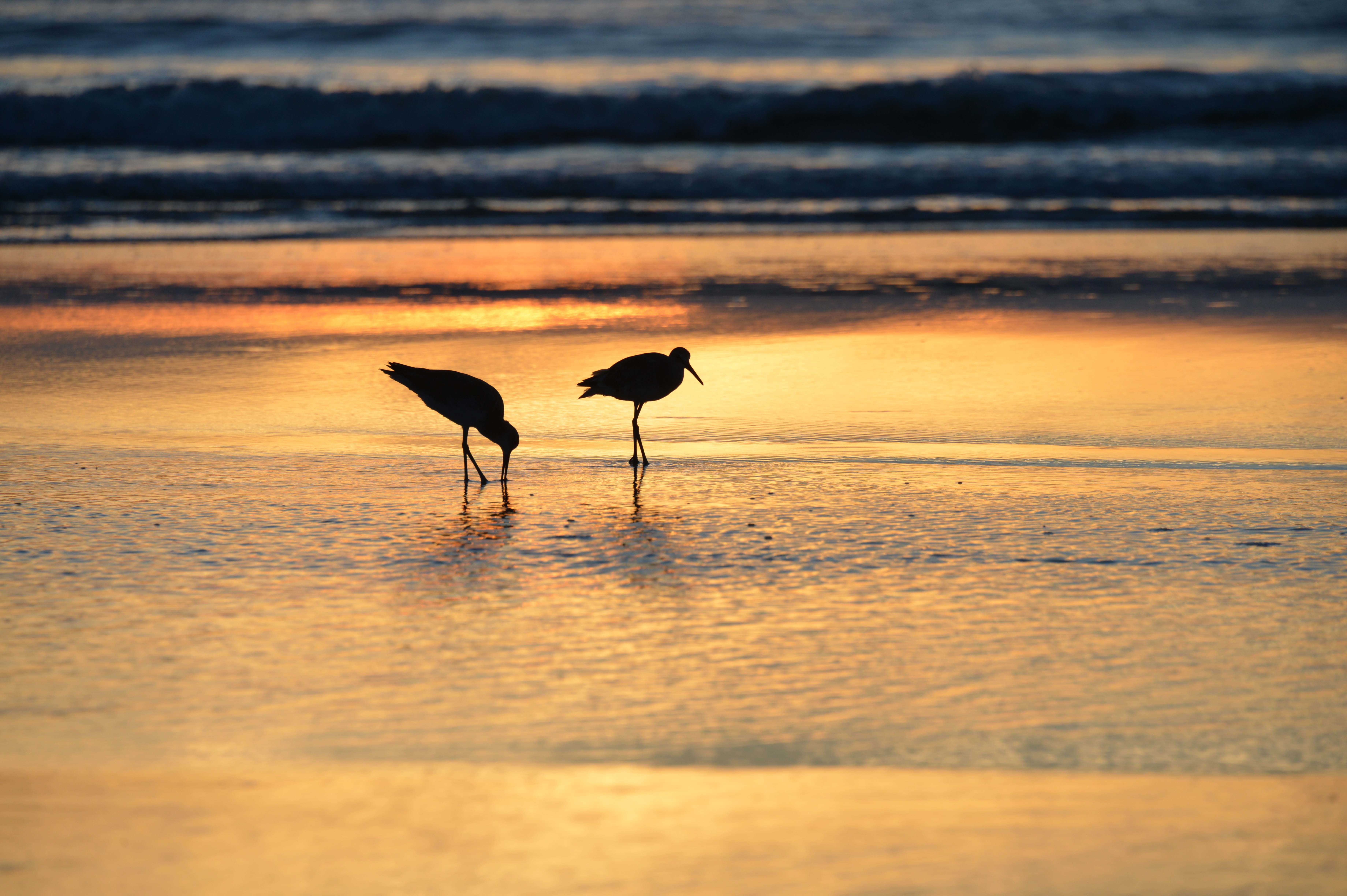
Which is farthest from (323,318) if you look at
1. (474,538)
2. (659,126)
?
(659,126)

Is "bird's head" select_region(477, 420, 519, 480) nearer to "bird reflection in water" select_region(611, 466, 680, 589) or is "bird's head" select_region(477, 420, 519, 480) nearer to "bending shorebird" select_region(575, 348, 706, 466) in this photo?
"bending shorebird" select_region(575, 348, 706, 466)

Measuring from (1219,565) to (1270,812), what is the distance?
198 centimetres

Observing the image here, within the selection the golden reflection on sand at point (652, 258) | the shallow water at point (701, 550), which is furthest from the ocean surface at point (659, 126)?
the shallow water at point (701, 550)

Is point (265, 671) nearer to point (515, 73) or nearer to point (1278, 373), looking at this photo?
point (1278, 373)

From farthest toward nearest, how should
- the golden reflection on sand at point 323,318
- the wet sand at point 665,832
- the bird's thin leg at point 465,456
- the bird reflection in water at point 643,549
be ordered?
the golden reflection on sand at point 323,318 → the bird's thin leg at point 465,456 → the bird reflection in water at point 643,549 → the wet sand at point 665,832

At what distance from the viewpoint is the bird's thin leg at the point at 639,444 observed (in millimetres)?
6523

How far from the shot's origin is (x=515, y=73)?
33.4 meters

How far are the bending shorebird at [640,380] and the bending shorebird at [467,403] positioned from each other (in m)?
0.47

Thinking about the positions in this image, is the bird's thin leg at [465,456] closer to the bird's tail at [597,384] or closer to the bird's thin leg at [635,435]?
the bird's tail at [597,384]

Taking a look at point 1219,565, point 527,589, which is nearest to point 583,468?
point 527,589

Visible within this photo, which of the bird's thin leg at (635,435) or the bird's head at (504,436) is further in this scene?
the bird's thin leg at (635,435)

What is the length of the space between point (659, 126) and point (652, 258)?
51.1ft

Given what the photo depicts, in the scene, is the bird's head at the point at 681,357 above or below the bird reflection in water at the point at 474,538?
above

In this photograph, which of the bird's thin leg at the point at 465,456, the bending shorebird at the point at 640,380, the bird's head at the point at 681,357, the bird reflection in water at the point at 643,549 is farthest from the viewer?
the bird's head at the point at 681,357
